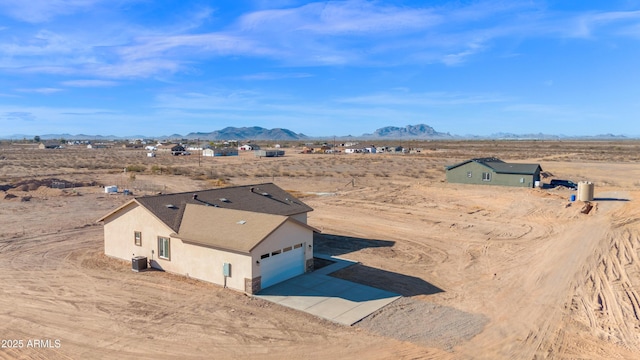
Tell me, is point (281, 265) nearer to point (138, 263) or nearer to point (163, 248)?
point (163, 248)

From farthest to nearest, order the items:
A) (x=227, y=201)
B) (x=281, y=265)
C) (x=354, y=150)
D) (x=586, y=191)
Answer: (x=354, y=150) → (x=586, y=191) → (x=227, y=201) → (x=281, y=265)

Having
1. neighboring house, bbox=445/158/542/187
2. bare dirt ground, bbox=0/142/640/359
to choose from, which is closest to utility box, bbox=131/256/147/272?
bare dirt ground, bbox=0/142/640/359

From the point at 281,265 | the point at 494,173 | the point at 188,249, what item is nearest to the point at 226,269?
the point at 281,265

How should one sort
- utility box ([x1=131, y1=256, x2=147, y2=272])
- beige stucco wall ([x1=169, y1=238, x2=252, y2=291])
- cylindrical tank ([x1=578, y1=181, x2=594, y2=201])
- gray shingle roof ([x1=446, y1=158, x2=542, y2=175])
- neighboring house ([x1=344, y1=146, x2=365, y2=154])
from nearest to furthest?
beige stucco wall ([x1=169, y1=238, x2=252, y2=291]) < utility box ([x1=131, y1=256, x2=147, y2=272]) < cylindrical tank ([x1=578, y1=181, x2=594, y2=201]) < gray shingle roof ([x1=446, y1=158, x2=542, y2=175]) < neighboring house ([x1=344, y1=146, x2=365, y2=154])

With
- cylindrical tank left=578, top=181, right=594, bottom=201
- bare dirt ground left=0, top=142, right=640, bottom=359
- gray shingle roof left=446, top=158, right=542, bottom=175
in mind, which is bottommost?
bare dirt ground left=0, top=142, right=640, bottom=359

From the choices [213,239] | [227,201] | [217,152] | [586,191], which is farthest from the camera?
[217,152]

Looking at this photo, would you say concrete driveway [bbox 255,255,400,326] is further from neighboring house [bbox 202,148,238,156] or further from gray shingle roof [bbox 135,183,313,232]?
neighboring house [bbox 202,148,238,156]

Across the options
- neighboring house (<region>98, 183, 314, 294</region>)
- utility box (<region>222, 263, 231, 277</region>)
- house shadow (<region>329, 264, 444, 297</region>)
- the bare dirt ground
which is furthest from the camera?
house shadow (<region>329, 264, 444, 297</region>)

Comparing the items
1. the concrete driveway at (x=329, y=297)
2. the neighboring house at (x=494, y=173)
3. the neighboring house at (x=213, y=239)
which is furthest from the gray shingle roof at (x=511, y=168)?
the concrete driveway at (x=329, y=297)

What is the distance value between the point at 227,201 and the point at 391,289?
1133 cm

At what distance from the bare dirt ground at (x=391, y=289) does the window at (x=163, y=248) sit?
100 cm

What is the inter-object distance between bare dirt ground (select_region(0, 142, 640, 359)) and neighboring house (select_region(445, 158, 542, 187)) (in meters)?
13.0

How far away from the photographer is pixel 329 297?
1895 cm

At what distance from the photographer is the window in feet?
72.8
